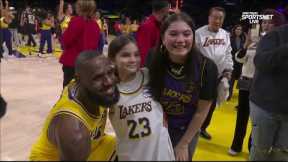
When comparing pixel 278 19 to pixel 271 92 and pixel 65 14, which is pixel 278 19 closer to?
pixel 271 92

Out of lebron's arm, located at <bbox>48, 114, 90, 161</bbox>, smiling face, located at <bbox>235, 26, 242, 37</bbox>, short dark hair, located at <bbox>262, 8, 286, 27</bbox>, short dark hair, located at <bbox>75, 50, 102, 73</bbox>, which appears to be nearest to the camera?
lebron's arm, located at <bbox>48, 114, 90, 161</bbox>

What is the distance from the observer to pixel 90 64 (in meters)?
1.06

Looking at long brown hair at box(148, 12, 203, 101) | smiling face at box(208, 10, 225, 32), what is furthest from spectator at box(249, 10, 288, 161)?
smiling face at box(208, 10, 225, 32)

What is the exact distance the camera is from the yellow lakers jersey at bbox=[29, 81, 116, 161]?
1108 mm

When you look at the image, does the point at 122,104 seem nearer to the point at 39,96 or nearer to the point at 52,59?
the point at 39,96

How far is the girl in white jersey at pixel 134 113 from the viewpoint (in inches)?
43.5

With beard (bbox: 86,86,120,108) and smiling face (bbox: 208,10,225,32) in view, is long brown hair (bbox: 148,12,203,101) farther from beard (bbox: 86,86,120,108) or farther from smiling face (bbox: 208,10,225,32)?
smiling face (bbox: 208,10,225,32)

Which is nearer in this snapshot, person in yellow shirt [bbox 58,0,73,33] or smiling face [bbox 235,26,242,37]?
smiling face [bbox 235,26,242,37]

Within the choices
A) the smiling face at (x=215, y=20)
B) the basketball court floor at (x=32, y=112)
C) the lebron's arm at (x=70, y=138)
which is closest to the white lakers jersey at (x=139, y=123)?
the lebron's arm at (x=70, y=138)

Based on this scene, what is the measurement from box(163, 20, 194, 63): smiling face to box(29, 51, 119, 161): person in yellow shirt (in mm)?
318

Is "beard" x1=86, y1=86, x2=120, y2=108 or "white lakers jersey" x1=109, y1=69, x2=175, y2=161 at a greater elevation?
"beard" x1=86, y1=86, x2=120, y2=108

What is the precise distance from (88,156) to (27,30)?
9.41 m

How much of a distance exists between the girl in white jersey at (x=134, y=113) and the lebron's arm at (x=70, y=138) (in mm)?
110

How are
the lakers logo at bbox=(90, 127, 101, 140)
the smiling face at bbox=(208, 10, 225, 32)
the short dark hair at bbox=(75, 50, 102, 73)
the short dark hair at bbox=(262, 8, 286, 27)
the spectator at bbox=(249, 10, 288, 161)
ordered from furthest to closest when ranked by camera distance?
the smiling face at bbox=(208, 10, 225, 32) < the short dark hair at bbox=(262, 8, 286, 27) < the spectator at bbox=(249, 10, 288, 161) < the lakers logo at bbox=(90, 127, 101, 140) < the short dark hair at bbox=(75, 50, 102, 73)
